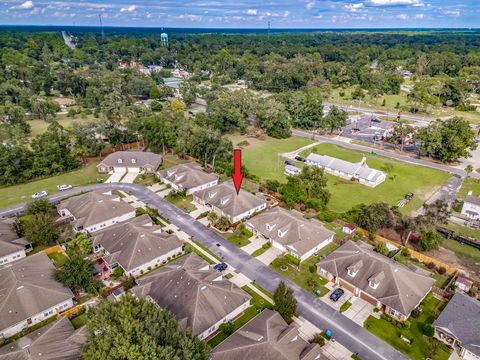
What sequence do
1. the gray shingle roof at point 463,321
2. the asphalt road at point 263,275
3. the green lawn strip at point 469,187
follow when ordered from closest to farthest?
the gray shingle roof at point 463,321
the asphalt road at point 263,275
the green lawn strip at point 469,187

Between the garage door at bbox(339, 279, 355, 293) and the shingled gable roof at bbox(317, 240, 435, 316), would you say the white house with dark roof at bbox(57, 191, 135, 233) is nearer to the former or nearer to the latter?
the shingled gable roof at bbox(317, 240, 435, 316)

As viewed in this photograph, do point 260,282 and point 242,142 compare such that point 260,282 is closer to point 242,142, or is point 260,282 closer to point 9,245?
point 9,245

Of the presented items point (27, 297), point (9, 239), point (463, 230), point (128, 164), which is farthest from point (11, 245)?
point (463, 230)

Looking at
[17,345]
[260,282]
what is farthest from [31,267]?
[260,282]

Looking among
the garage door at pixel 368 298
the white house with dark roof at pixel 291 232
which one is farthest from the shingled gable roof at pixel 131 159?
the garage door at pixel 368 298

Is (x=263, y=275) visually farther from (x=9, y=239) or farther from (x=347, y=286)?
(x=9, y=239)

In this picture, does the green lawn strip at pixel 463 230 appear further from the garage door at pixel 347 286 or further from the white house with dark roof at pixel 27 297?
the white house with dark roof at pixel 27 297

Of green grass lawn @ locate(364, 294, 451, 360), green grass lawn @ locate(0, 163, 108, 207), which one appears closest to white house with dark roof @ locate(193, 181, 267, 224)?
green grass lawn @ locate(364, 294, 451, 360)
